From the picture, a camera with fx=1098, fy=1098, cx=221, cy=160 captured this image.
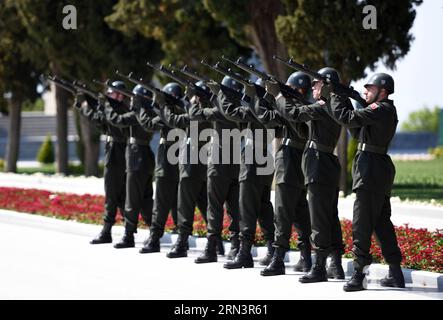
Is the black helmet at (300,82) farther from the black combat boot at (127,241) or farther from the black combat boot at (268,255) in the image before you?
the black combat boot at (127,241)

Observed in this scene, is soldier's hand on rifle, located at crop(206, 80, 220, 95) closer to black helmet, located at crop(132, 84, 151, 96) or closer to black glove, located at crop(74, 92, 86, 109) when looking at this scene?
black helmet, located at crop(132, 84, 151, 96)

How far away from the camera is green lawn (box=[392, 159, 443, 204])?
20.3 meters

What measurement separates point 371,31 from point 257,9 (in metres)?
3.06

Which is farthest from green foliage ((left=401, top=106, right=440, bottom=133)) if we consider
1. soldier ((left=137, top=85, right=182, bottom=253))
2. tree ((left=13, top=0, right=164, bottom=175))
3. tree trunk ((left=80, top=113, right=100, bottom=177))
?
soldier ((left=137, top=85, right=182, bottom=253))

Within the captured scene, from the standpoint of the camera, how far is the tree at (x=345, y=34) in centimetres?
1888

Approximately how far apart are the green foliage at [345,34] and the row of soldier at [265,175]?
19.3ft

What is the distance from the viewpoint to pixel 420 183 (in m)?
24.2

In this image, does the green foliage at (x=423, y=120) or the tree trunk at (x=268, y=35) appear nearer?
the tree trunk at (x=268, y=35)

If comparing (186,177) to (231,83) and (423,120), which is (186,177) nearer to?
(231,83)

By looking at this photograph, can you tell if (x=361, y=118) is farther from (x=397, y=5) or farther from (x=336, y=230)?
(x=397, y=5)

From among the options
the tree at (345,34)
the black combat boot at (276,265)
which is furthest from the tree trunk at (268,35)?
the black combat boot at (276,265)

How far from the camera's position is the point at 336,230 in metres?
10.8

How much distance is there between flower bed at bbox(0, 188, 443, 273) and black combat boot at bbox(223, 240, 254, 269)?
114 centimetres
